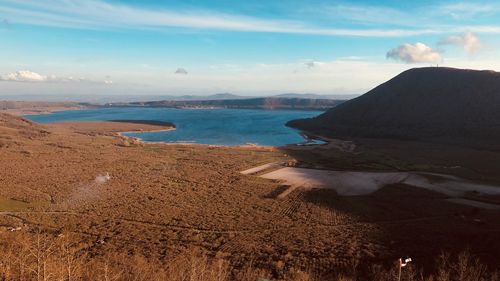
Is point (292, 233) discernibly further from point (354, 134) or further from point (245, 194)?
point (354, 134)

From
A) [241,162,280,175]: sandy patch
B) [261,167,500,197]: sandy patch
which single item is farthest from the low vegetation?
[241,162,280,175]: sandy patch

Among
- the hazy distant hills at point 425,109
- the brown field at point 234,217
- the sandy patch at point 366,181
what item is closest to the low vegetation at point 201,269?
the brown field at point 234,217

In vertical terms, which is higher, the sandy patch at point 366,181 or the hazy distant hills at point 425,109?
the hazy distant hills at point 425,109

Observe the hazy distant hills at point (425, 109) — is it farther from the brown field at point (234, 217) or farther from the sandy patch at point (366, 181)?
the sandy patch at point (366, 181)

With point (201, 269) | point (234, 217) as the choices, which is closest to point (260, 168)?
point (234, 217)

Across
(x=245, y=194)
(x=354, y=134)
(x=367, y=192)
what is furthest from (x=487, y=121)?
(x=245, y=194)

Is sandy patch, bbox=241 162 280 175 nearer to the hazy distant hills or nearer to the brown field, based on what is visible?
the brown field
